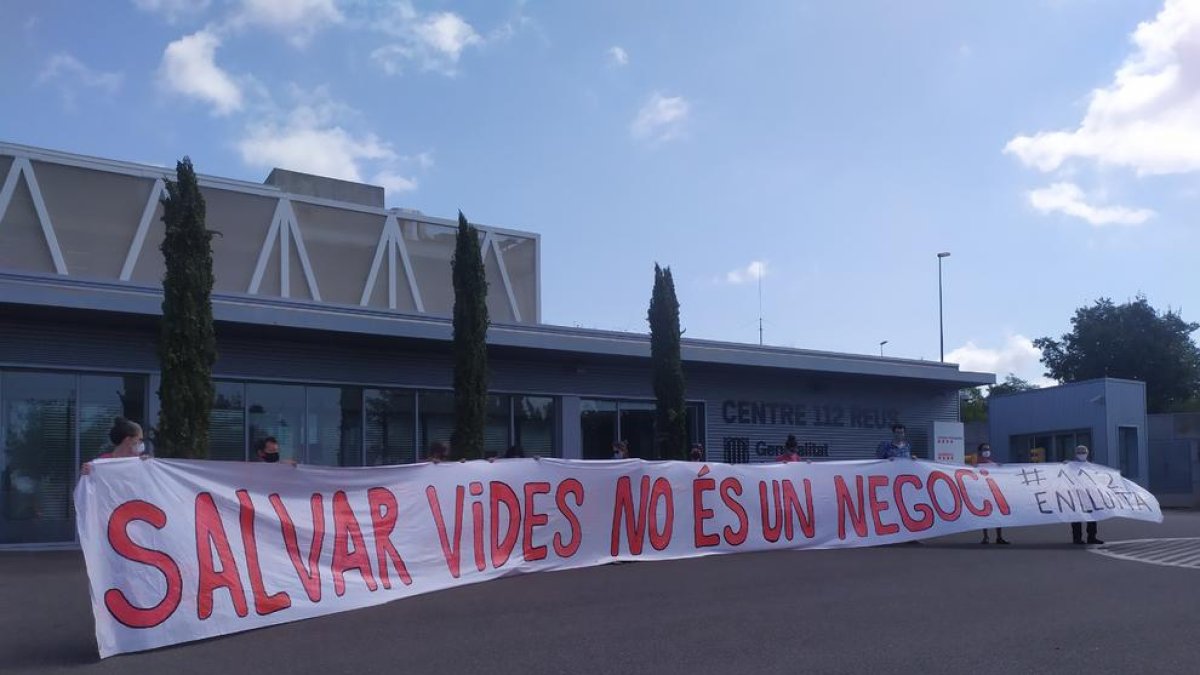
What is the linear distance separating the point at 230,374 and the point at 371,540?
8.60 m

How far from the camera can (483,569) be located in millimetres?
11711

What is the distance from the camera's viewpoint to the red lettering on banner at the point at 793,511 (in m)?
15.0

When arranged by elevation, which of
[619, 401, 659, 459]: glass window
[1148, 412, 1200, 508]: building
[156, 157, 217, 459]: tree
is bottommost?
[1148, 412, 1200, 508]: building

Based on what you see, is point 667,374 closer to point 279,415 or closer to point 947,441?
point 279,415

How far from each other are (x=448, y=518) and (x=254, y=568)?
8.58ft

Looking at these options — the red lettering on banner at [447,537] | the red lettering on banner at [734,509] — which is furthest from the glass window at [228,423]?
the red lettering on banner at [734,509]

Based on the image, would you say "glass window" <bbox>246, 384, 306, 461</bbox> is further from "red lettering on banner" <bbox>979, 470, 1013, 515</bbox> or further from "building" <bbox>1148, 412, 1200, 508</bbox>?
"building" <bbox>1148, 412, 1200, 508</bbox>

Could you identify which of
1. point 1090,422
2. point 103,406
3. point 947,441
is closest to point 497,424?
point 103,406

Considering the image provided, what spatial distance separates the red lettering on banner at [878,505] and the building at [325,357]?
692 cm

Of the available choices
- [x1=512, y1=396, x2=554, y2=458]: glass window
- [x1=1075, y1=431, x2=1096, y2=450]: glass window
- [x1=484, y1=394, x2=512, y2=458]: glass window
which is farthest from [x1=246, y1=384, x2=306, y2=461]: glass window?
[x1=1075, y1=431, x2=1096, y2=450]: glass window

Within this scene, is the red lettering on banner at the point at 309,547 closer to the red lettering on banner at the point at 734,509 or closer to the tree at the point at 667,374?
the red lettering on banner at the point at 734,509

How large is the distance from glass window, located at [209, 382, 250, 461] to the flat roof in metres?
1.43

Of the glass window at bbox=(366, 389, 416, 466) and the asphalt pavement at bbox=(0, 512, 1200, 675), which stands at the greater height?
the glass window at bbox=(366, 389, 416, 466)

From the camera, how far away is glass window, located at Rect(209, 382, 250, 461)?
17.9 meters
